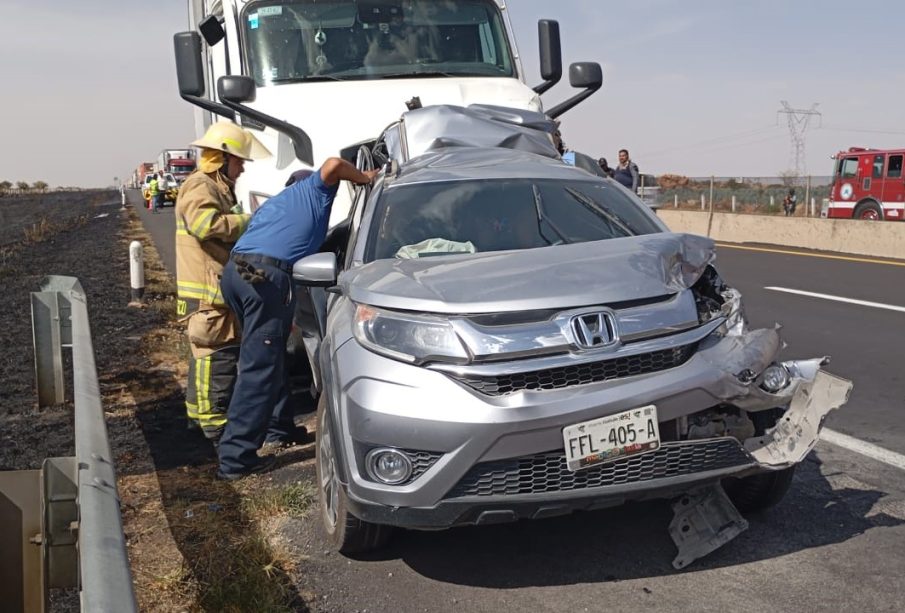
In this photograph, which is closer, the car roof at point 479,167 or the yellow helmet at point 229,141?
the car roof at point 479,167

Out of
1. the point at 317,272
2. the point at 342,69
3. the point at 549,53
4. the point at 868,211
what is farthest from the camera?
the point at 868,211

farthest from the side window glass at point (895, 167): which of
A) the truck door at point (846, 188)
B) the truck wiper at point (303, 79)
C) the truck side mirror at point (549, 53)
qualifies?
the truck wiper at point (303, 79)

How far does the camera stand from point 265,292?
549 cm

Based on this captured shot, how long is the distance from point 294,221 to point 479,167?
106 cm

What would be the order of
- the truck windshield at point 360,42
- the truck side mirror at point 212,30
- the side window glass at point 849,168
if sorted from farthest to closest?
the side window glass at point 849,168 < the truck side mirror at point 212,30 < the truck windshield at point 360,42

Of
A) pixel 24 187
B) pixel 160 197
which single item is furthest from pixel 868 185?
pixel 24 187

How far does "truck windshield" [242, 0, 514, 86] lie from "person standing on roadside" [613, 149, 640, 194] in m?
9.54

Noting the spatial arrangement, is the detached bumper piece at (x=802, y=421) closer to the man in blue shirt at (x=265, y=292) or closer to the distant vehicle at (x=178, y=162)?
the man in blue shirt at (x=265, y=292)

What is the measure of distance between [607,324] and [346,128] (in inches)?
171

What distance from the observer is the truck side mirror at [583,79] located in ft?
29.0

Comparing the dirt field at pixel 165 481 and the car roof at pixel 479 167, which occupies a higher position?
the car roof at pixel 479 167

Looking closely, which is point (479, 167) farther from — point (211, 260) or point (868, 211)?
point (868, 211)

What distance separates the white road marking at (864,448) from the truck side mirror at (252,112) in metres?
4.06

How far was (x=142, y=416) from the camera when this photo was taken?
23.0 ft
